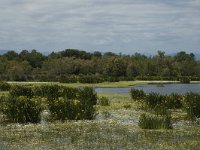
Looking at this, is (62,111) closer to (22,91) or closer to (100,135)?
(100,135)

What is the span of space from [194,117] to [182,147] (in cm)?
726

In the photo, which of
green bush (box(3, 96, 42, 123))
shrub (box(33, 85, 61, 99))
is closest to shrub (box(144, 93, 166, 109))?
green bush (box(3, 96, 42, 123))

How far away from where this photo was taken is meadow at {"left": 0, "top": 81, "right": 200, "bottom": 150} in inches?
642

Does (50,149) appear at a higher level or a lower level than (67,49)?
lower

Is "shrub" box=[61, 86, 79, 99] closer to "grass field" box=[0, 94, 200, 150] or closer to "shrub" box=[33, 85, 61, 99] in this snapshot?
"shrub" box=[33, 85, 61, 99]

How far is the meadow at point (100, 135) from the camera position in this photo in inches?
642

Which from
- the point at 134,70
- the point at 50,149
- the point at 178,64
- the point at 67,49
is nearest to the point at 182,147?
the point at 50,149

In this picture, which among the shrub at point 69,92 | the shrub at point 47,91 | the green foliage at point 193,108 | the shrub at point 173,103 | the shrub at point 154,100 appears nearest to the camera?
the green foliage at point 193,108

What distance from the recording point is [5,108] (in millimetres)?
22922

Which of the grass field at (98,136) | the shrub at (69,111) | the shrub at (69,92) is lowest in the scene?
the grass field at (98,136)

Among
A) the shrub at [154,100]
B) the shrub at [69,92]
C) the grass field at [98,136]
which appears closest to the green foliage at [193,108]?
the grass field at [98,136]

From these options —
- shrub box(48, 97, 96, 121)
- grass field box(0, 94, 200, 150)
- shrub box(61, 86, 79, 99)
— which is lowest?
grass field box(0, 94, 200, 150)

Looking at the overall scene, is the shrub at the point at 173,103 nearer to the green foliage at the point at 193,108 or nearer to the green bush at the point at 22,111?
the green foliage at the point at 193,108

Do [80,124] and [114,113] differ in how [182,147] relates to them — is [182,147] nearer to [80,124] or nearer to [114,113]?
[80,124]
